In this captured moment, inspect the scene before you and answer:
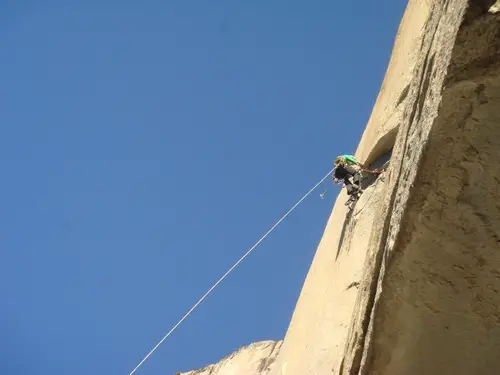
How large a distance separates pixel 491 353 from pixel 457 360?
0.52ft

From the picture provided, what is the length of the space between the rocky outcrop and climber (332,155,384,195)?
2.79 metres

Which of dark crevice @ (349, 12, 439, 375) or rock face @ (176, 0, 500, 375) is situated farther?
dark crevice @ (349, 12, 439, 375)

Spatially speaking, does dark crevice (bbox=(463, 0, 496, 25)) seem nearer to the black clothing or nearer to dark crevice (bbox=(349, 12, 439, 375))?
dark crevice (bbox=(349, 12, 439, 375))

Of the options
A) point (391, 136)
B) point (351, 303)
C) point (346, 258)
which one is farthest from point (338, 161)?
point (351, 303)

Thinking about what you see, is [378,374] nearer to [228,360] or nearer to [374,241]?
[374,241]

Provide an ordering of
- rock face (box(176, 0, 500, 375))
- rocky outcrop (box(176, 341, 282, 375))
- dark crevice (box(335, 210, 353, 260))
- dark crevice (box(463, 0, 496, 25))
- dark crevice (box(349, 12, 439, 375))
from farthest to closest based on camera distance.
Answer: rocky outcrop (box(176, 341, 282, 375))
dark crevice (box(335, 210, 353, 260))
dark crevice (box(349, 12, 439, 375))
rock face (box(176, 0, 500, 375))
dark crevice (box(463, 0, 496, 25))

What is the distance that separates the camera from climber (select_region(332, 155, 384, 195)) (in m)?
5.55

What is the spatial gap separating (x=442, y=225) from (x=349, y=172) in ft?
9.69

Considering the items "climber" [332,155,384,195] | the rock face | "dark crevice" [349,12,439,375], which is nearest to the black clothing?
"climber" [332,155,384,195]

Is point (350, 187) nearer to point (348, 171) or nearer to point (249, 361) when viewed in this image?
point (348, 171)

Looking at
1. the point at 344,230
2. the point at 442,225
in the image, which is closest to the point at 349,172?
the point at 344,230

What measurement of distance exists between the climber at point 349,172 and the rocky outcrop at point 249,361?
279 cm

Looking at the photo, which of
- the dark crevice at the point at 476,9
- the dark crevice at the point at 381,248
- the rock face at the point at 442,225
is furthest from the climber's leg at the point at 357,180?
the dark crevice at the point at 476,9

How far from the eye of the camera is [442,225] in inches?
108
